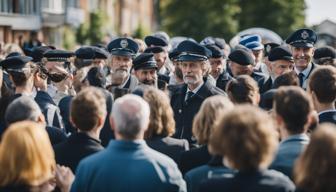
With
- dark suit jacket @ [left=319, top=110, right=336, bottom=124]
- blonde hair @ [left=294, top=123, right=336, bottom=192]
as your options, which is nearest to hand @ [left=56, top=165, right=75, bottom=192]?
blonde hair @ [left=294, top=123, right=336, bottom=192]

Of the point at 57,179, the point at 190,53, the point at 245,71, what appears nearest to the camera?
the point at 57,179

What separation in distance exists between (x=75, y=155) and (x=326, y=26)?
1107 centimetres

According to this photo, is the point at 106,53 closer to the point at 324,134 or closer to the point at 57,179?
the point at 57,179

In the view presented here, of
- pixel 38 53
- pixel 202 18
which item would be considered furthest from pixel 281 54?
pixel 202 18

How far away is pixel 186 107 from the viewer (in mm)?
7840

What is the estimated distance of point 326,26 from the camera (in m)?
15.5

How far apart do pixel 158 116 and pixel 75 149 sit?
74 cm

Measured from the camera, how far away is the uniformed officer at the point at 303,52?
9.09 metres

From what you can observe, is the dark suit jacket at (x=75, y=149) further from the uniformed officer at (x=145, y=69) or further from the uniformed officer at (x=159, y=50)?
the uniformed officer at (x=159, y=50)

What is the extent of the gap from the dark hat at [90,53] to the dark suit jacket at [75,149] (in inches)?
175

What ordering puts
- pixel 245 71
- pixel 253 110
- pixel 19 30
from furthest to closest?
pixel 19 30, pixel 245 71, pixel 253 110

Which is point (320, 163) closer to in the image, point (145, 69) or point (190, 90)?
point (190, 90)

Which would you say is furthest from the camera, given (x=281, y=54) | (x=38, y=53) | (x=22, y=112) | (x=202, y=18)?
(x=202, y=18)

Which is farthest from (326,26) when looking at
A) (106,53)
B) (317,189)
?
(317,189)
